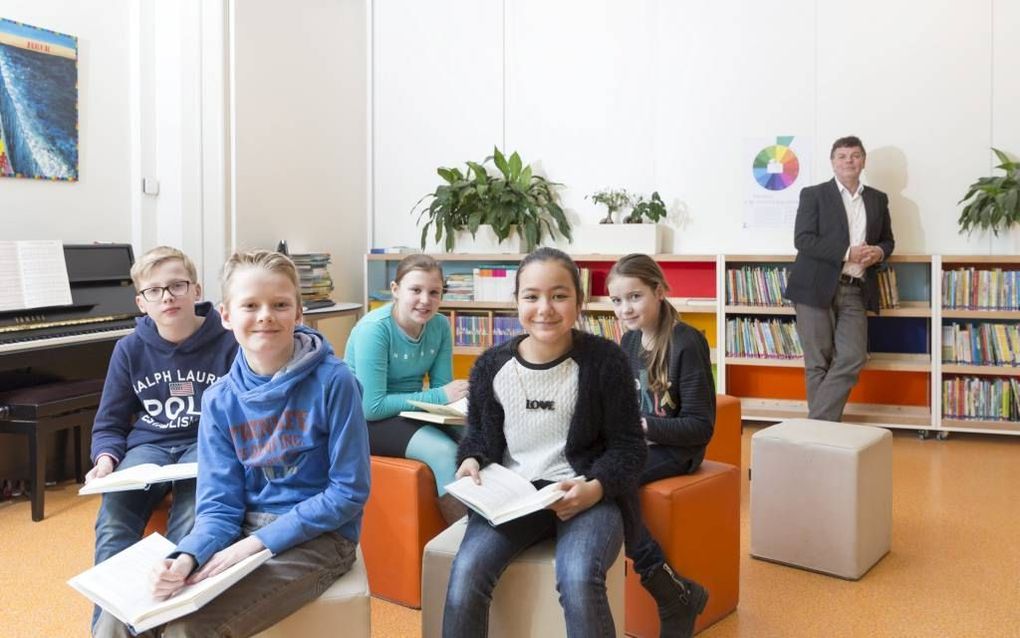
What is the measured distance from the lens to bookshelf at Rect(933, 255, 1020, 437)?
499cm

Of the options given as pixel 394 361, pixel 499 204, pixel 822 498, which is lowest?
pixel 822 498

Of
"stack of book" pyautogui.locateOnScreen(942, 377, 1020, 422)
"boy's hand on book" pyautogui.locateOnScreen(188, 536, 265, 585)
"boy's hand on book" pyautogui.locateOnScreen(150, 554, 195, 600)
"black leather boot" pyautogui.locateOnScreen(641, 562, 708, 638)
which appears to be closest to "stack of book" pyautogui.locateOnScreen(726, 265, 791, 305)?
"stack of book" pyautogui.locateOnScreen(942, 377, 1020, 422)

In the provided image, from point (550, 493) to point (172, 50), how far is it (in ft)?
13.3

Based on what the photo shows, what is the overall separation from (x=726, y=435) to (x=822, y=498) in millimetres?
609

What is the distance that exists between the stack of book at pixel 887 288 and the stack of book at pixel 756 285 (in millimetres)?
507

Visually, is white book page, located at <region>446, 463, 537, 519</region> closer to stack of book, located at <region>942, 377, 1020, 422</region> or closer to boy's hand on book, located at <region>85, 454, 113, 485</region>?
boy's hand on book, located at <region>85, 454, 113, 485</region>

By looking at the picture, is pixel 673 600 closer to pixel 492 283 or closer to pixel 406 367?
pixel 406 367

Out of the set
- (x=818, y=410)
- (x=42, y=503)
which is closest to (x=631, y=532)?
(x=42, y=503)

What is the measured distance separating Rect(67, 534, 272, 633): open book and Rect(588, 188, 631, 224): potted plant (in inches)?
171

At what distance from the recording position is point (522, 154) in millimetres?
6234

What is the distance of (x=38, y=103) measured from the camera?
431 centimetres

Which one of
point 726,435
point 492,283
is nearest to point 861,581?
point 726,435

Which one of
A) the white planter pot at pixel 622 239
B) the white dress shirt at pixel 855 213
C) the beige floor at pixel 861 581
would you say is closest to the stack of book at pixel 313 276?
the white planter pot at pixel 622 239

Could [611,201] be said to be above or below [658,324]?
above
